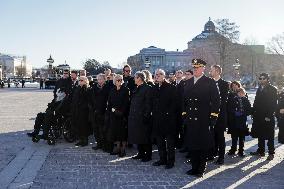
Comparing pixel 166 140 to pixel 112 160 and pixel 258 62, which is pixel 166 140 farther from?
pixel 258 62

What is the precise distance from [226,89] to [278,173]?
208 cm

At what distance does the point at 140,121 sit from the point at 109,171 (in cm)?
151

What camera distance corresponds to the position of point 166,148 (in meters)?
9.20

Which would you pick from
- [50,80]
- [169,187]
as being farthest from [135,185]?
[50,80]

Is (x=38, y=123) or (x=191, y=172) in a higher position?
(x=38, y=123)

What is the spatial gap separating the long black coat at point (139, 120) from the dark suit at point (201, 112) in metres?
1.28

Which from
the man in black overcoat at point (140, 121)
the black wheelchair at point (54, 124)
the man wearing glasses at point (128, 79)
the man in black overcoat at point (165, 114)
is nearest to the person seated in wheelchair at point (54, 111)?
the black wheelchair at point (54, 124)

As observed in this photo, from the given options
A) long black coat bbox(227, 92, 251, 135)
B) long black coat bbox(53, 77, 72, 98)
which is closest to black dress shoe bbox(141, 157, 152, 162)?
long black coat bbox(227, 92, 251, 135)

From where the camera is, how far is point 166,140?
29.3 feet

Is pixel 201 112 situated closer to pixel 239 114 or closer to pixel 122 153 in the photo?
pixel 239 114

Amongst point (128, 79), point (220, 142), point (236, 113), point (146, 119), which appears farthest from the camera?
point (128, 79)

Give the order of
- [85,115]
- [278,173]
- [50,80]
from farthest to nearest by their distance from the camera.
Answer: [50,80] < [85,115] < [278,173]

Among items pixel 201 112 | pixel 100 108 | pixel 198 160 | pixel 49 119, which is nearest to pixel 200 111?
pixel 201 112

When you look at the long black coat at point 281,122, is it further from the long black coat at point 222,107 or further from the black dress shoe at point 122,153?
the black dress shoe at point 122,153
